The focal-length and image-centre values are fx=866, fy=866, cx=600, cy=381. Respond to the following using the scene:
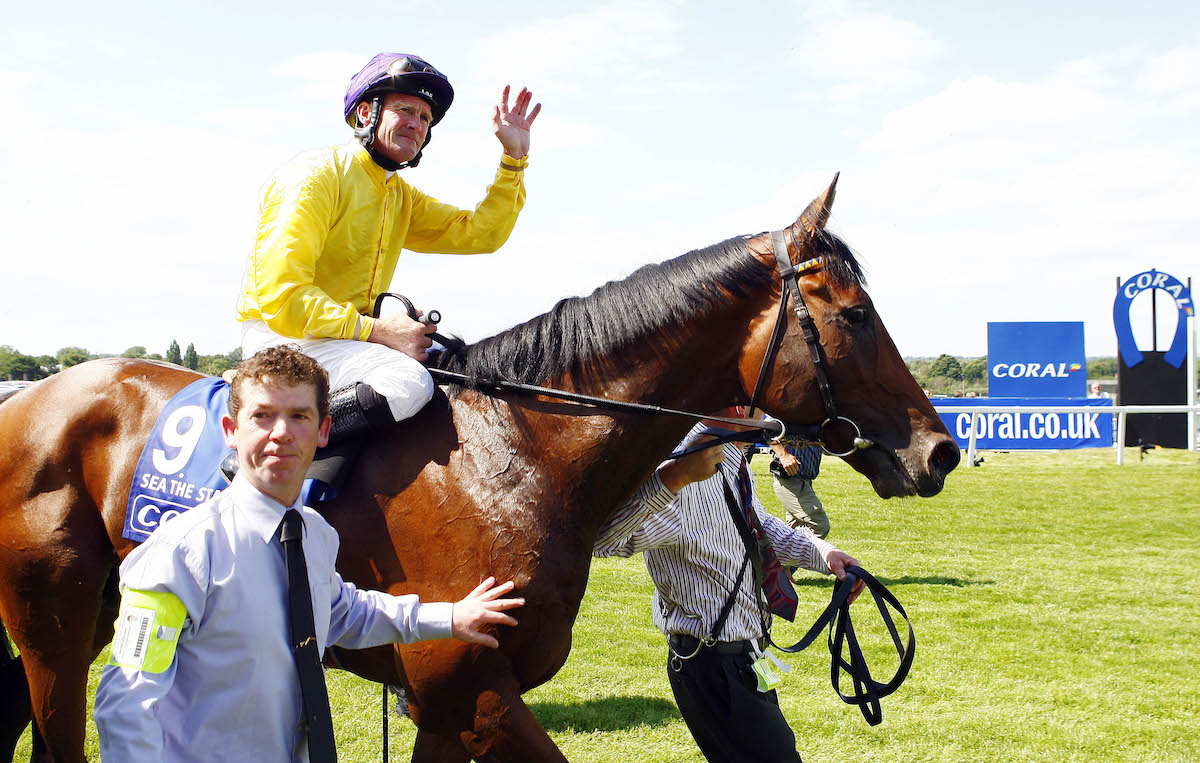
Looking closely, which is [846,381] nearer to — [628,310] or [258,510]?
[628,310]

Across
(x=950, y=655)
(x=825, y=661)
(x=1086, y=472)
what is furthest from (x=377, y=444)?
(x=1086, y=472)

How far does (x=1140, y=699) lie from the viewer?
515 centimetres

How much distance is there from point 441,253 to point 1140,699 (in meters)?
4.85

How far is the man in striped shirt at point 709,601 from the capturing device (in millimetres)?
2709

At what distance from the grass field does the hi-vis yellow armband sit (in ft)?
9.70

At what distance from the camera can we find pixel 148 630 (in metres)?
1.47

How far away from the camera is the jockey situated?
246 centimetres

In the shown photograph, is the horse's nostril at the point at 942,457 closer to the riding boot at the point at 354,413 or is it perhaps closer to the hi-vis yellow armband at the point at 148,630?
the riding boot at the point at 354,413

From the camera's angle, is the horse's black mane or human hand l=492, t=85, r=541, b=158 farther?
human hand l=492, t=85, r=541, b=158

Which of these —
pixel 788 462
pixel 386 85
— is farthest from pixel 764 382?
pixel 788 462

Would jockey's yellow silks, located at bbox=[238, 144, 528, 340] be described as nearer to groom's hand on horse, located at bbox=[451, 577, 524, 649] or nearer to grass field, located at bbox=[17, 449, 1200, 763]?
groom's hand on horse, located at bbox=[451, 577, 524, 649]

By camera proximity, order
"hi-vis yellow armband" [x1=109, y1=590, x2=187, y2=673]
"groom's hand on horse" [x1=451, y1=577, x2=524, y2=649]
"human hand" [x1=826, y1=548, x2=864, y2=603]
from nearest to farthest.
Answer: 1. "hi-vis yellow armband" [x1=109, y1=590, x2=187, y2=673]
2. "groom's hand on horse" [x1=451, y1=577, x2=524, y2=649]
3. "human hand" [x1=826, y1=548, x2=864, y2=603]

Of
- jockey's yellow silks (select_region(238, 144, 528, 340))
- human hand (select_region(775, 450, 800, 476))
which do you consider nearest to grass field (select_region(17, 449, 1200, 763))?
human hand (select_region(775, 450, 800, 476))

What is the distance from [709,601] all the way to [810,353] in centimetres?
100
